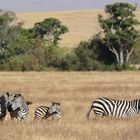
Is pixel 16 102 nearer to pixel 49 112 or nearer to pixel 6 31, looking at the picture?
pixel 49 112

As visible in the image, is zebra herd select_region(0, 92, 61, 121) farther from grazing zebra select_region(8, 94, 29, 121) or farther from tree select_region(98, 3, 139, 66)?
tree select_region(98, 3, 139, 66)

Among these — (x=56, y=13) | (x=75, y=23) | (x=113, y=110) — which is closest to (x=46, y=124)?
(x=113, y=110)

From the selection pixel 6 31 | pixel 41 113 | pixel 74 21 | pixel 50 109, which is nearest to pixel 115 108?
pixel 50 109

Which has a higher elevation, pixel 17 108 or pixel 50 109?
pixel 17 108

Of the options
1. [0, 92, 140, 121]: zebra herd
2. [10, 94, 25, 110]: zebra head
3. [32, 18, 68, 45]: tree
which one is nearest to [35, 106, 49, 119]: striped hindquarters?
[0, 92, 140, 121]: zebra herd

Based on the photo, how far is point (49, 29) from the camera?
7956 centimetres

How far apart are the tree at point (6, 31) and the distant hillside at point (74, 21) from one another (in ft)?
79.7

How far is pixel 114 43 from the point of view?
215ft

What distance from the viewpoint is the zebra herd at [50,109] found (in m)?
15.9

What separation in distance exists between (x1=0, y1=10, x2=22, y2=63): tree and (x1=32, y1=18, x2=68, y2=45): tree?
8.30 meters

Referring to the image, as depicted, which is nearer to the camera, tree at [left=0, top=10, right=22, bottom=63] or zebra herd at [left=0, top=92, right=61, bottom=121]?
zebra herd at [left=0, top=92, right=61, bottom=121]

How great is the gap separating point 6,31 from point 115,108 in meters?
51.1

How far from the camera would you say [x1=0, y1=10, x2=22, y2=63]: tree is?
220 feet

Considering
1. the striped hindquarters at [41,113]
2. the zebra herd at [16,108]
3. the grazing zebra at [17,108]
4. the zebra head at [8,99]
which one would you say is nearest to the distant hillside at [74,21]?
the striped hindquarters at [41,113]
